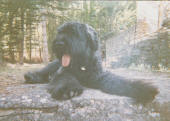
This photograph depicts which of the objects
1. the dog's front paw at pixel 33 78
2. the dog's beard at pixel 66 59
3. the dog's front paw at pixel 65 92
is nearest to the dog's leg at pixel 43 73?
the dog's front paw at pixel 33 78

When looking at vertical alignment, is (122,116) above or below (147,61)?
below

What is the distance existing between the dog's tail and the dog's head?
0.88 feet

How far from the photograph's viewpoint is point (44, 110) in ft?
2.96

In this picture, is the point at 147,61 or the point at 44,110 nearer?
the point at 44,110

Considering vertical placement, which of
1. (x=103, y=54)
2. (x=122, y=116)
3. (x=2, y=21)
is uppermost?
(x=2, y=21)

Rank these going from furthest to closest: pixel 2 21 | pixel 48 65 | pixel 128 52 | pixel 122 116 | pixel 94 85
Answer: pixel 48 65
pixel 128 52
pixel 94 85
pixel 2 21
pixel 122 116

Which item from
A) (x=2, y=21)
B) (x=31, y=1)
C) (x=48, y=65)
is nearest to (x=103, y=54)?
(x=48, y=65)

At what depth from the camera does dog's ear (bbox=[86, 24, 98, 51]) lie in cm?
141

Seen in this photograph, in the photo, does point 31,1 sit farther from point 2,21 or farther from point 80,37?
point 80,37

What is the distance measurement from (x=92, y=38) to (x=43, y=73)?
75cm

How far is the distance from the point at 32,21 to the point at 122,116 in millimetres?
1037

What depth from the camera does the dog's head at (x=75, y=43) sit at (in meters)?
1.29

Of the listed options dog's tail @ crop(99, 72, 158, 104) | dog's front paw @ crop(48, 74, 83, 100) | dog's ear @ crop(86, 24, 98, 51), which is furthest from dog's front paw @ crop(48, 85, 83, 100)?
dog's ear @ crop(86, 24, 98, 51)

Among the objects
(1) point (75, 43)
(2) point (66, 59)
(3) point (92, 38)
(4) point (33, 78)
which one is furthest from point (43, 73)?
(3) point (92, 38)
